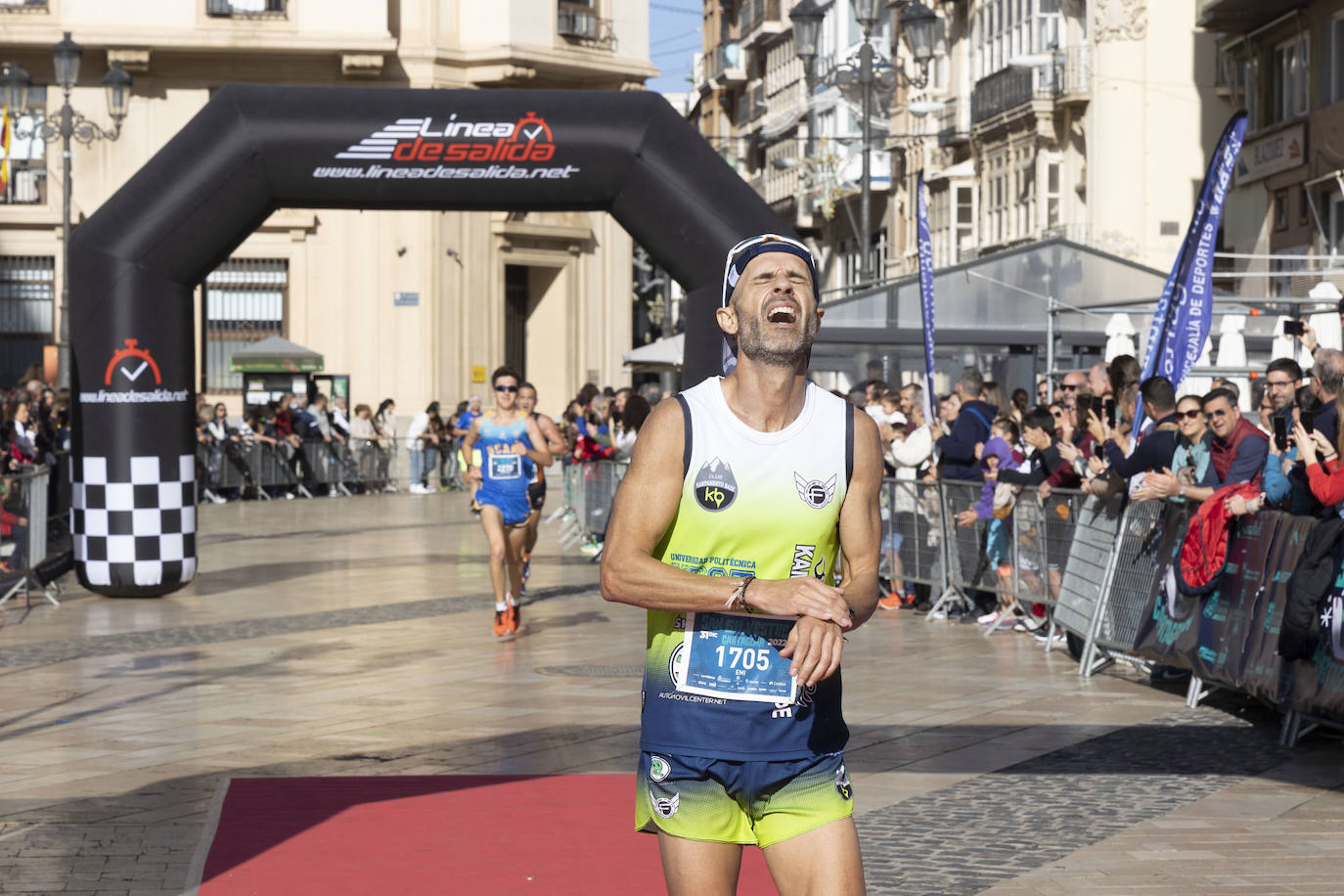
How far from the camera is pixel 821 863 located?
406 centimetres

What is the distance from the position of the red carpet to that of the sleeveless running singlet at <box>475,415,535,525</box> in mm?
5376

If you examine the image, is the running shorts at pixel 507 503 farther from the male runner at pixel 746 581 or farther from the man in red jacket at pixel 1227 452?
the male runner at pixel 746 581

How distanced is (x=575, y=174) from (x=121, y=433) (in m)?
3.95

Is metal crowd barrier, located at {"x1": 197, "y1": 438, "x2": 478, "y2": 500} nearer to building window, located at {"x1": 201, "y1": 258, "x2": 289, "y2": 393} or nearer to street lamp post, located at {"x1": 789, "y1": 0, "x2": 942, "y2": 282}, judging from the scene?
building window, located at {"x1": 201, "y1": 258, "x2": 289, "y2": 393}

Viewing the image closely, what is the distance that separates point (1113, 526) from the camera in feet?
37.9

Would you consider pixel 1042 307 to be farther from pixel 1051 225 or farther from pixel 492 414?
pixel 1051 225

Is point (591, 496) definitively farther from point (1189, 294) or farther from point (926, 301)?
point (1189, 294)

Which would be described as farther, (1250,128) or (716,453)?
(1250,128)

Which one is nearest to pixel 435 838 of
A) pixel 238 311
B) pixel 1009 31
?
pixel 238 311

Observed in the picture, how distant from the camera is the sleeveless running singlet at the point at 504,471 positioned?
44.6 ft

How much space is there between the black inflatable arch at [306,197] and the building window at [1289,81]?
63.3 ft

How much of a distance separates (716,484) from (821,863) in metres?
0.79

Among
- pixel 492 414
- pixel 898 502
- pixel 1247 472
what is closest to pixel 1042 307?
pixel 898 502

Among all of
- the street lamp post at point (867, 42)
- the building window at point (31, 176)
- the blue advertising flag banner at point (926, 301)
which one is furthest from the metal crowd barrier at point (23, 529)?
the building window at point (31, 176)
